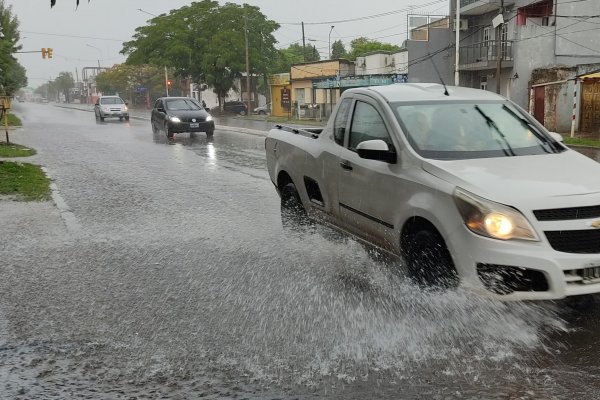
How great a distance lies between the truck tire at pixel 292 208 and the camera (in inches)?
280

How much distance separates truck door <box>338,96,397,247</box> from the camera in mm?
5121

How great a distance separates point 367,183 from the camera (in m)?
5.40

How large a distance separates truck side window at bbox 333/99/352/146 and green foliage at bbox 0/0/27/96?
3398 cm

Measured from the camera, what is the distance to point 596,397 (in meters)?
3.33

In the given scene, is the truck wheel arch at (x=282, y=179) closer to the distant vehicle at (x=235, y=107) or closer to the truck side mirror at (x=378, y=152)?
the truck side mirror at (x=378, y=152)

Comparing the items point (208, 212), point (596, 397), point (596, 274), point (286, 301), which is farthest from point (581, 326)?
point (208, 212)

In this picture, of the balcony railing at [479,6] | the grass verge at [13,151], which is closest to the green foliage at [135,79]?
the balcony railing at [479,6]

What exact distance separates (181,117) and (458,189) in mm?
20583

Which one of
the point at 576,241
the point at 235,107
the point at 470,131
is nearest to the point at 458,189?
the point at 576,241

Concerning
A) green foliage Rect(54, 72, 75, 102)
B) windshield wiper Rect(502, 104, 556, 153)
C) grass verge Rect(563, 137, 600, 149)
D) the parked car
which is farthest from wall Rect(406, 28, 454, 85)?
green foliage Rect(54, 72, 75, 102)

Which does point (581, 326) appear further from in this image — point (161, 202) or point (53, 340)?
point (161, 202)

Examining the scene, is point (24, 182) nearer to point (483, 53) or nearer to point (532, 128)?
point (532, 128)

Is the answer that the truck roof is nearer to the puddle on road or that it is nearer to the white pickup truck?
the white pickup truck

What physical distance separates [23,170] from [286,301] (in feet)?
33.8
